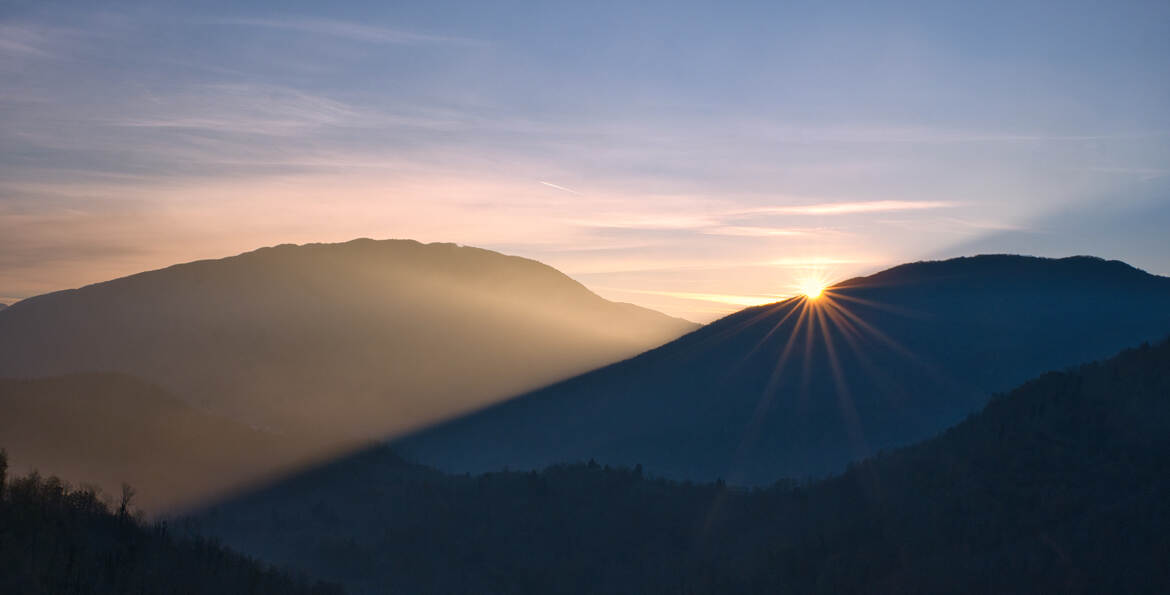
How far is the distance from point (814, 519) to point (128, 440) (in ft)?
279

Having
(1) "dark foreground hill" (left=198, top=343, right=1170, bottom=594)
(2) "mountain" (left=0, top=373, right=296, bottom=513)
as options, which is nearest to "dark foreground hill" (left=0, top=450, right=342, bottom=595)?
(2) "mountain" (left=0, top=373, right=296, bottom=513)

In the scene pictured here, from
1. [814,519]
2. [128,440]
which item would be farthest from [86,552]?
[814,519]

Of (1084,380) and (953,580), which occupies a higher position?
(1084,380)

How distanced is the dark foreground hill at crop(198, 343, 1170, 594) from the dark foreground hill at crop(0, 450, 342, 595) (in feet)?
176

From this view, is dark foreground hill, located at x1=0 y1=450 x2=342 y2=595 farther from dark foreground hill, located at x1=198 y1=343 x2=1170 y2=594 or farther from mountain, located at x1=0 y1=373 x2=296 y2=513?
dark foreground hill, located at x1=198 y1=343 x2=1170 y2=594

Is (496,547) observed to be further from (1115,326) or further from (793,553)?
(1115,326)

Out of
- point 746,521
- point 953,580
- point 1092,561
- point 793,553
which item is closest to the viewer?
point 1092,561

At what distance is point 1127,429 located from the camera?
9338 cm

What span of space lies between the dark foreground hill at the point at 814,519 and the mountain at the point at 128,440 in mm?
7002

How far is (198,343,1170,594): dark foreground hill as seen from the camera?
80.9m

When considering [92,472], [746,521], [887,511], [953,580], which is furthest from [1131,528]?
[92,472]

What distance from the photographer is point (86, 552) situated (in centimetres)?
4550

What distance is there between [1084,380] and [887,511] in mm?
27455

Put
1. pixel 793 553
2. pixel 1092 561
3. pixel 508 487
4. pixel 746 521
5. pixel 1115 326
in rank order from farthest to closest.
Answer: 1. pixel 1115 326
2. pixel 508 487
3. pixel 746 521
4. pixel 793 553
5. pixel 1092 561
